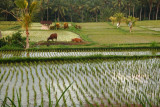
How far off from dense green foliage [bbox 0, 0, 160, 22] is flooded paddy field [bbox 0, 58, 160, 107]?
101 feet

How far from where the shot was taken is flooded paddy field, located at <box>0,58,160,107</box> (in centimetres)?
450

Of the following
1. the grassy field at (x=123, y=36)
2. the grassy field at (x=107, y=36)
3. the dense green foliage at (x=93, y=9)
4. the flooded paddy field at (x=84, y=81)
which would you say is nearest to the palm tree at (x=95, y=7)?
the dense green foliage at (x=93, y=9)

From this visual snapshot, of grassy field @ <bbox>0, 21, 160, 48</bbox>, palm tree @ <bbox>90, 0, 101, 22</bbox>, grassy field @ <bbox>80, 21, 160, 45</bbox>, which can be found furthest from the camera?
palm tree @ <bbox>90, 0, 101, 22</bbox>

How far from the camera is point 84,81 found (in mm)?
5836

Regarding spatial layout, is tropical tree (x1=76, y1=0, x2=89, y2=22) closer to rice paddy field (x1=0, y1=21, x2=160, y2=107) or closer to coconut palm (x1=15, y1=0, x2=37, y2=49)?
coconut palm (x1=15, y1=0, x2=37, y2=49)

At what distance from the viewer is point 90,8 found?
4594 centimetres

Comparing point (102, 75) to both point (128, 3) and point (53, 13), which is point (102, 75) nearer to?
point (53, 13)

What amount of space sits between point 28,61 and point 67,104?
13.8ft

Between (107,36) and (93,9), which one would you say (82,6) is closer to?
(93,9)

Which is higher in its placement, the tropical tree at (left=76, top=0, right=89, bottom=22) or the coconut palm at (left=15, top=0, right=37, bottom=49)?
the tropical tree at (left=76, top=0, right=89, bottom=22)

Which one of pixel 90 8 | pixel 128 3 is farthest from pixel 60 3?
pixel 128 3

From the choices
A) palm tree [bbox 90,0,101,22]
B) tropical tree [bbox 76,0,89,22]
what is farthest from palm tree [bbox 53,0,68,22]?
palm tree [bbox 90,0,101,22]

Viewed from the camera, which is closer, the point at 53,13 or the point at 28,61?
the point at 28,61

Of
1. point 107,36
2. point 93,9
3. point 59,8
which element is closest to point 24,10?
point 107,36
